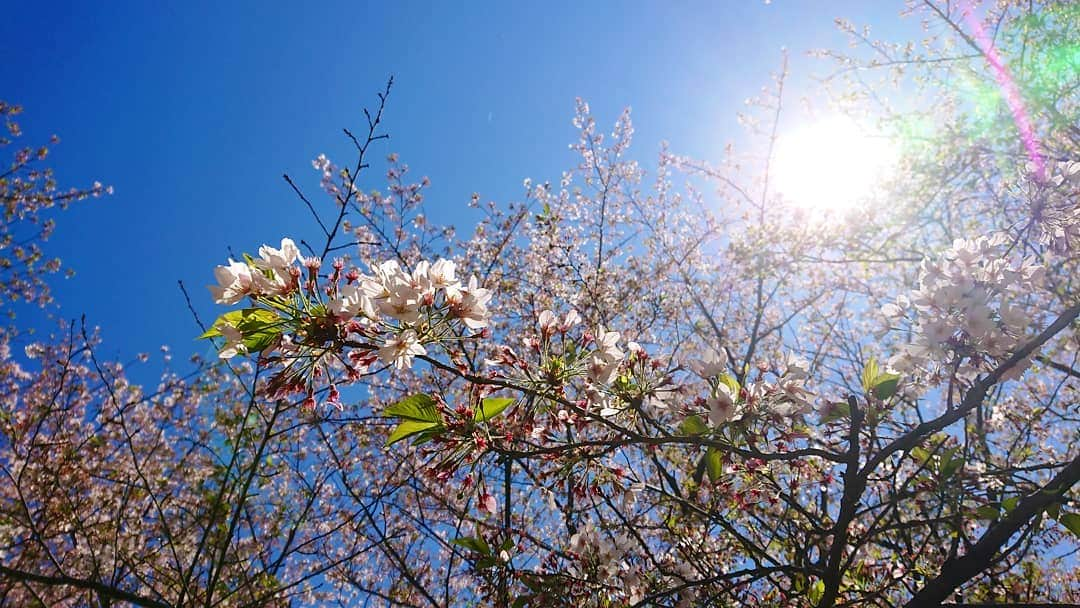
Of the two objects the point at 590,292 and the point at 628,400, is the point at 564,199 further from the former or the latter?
the point at 628,400

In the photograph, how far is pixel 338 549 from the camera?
7.06 metres

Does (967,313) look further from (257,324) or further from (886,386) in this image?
(257,324)

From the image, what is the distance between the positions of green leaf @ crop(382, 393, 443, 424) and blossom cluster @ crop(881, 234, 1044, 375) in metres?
1.64

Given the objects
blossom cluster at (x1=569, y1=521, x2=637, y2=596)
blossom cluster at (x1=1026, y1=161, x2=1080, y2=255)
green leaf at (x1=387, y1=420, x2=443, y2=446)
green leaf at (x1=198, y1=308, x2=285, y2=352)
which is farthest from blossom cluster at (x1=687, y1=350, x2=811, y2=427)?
blossom cluster at (x1=1026, y1=161, x2=1080, y2=255)

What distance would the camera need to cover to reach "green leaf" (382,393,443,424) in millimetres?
1377

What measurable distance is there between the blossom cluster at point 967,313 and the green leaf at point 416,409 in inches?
64.6

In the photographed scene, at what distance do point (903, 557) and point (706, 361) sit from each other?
2.15m

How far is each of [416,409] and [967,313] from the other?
183 centimetres

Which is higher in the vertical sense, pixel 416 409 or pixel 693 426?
pixel 693 426

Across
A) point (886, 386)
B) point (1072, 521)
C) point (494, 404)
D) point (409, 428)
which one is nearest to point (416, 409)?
point (409, 428)

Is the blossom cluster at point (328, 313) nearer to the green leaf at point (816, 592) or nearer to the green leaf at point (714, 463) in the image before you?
the green leaf at point (714, 463)

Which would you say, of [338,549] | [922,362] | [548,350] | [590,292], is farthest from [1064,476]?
[338,549]

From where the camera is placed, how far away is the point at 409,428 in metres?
1.38

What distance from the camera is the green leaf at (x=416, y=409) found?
1377 millimetres
